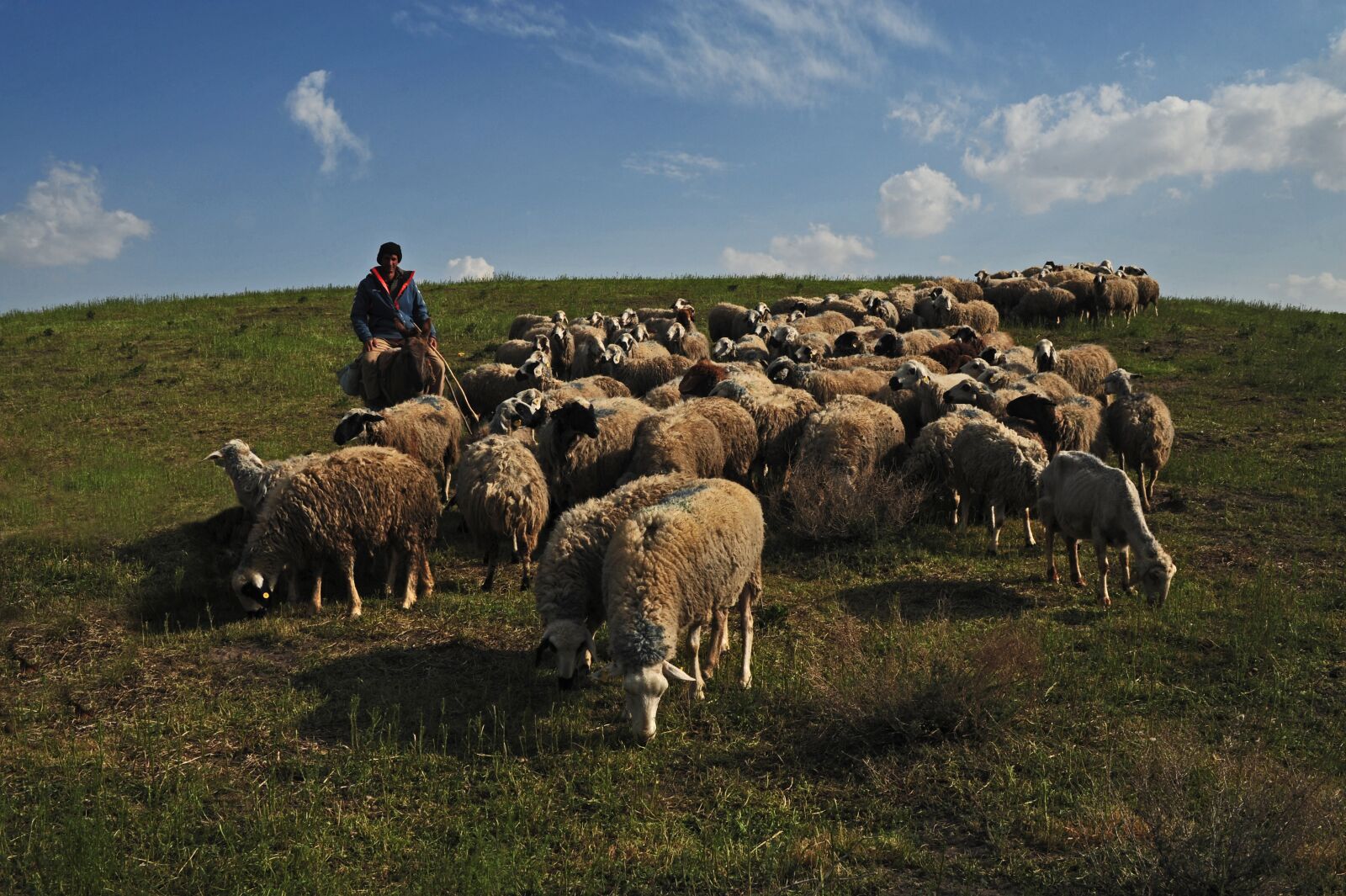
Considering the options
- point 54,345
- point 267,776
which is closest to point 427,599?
point 267,776

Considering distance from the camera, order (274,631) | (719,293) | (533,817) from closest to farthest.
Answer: (533,817) → (274,631) → (719,293)

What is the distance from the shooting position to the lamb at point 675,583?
595 centimetres

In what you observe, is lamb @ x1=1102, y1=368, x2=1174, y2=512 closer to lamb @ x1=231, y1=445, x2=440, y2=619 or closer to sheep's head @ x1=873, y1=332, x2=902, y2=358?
sheep's head @ x1=873, y1=332, x2=902, y2=358

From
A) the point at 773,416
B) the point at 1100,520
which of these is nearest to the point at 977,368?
the point at 773,416

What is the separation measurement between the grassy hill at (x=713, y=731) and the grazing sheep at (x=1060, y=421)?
145 centimetres

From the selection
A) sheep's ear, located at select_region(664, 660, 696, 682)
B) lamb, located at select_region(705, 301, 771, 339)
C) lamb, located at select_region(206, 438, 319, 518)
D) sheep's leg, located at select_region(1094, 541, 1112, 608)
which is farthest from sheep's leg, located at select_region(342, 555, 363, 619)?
lamb, located at select_region(705, 301, 771, 339)

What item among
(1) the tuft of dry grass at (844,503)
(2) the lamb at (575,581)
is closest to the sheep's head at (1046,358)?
(1) the tuft of dry grass at (844,503)

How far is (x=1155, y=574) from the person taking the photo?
8.16 meters

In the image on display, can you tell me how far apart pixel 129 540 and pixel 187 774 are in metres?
5.06

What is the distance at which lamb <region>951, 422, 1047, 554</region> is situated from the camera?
999 cm

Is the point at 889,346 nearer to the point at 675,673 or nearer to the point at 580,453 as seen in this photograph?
the point at 580,453

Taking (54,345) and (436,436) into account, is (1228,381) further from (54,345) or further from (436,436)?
(54,345)

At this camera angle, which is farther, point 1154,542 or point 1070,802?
point 1154,542

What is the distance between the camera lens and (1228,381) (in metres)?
19.8
